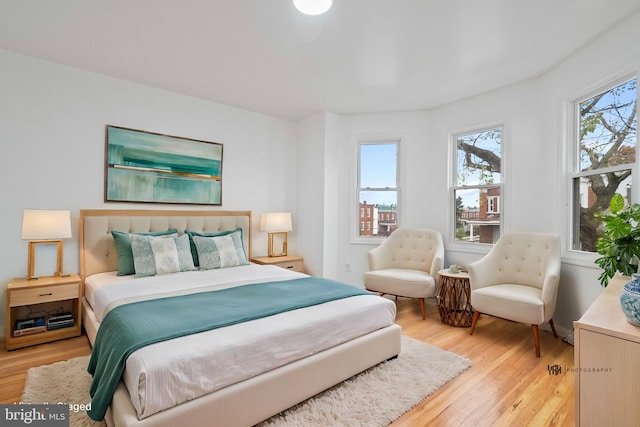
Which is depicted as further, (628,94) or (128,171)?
(128,171)

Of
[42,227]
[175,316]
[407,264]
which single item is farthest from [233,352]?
[407,264]

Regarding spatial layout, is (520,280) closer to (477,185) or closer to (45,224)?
(477,185)

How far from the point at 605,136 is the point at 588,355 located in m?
2.17

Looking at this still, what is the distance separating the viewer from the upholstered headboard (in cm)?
296

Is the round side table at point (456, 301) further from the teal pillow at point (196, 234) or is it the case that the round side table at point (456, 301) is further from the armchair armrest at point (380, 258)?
the teal pillow at point (196, 234)

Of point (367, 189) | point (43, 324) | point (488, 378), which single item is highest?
point (367, 189)

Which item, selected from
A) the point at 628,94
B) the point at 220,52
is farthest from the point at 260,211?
the point at 628,94

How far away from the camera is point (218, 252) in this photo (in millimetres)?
3252

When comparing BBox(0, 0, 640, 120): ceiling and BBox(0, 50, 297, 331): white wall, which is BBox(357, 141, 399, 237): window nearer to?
BBox(0, 0, 640, 120): ceiling

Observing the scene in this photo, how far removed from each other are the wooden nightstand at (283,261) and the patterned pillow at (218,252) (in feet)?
1.52

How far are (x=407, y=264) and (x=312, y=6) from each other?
9.91 feet

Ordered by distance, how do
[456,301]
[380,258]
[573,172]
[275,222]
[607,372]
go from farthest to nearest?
[275,222] < [380,258] < [456,301] < [573,172] < [607,372]

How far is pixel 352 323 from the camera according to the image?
6.85 ft

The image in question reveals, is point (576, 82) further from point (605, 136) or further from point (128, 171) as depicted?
point (128, 171)
